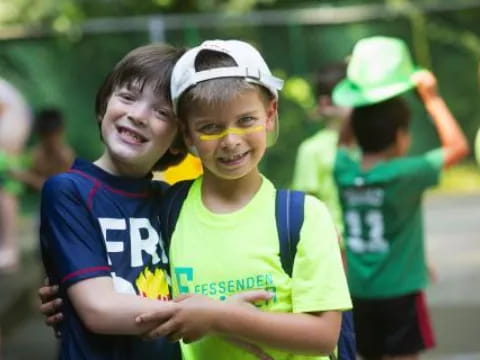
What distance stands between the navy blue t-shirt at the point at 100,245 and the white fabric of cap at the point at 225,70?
29 centimetres

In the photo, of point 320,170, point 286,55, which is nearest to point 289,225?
point 320,170

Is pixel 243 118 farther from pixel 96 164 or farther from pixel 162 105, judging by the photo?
pixel 96 164

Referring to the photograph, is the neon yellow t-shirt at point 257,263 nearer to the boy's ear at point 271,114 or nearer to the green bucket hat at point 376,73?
the boy's ear at point 271,114

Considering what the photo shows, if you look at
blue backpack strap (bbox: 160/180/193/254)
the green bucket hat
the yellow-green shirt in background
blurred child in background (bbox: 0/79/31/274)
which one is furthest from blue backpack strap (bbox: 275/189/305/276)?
blurred child in background (bbox: 0/79/31/274)

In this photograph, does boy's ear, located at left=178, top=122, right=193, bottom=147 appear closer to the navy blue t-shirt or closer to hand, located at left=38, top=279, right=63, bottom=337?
the navy blue t-shirt

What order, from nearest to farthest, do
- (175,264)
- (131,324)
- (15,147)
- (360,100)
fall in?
(131,324), (175,264), (360,100), (15,147)

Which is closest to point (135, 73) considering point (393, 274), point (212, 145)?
→ point (212, 145)

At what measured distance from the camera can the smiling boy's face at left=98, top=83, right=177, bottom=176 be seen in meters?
2.83

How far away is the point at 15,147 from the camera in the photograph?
1011 centimetres

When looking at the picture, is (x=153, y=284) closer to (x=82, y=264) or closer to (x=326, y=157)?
(x=82, y=264)

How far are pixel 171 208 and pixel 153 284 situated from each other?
0.21 meters

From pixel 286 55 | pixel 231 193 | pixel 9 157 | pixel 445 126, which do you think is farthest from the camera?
pixel 286 55

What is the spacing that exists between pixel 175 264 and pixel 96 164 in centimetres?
36

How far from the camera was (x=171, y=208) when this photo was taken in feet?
9.41
